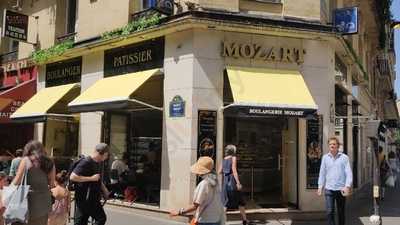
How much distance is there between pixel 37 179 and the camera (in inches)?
272

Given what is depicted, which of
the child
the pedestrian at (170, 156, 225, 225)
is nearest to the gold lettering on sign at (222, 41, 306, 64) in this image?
the child

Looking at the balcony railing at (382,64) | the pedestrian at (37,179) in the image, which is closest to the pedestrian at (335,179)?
the pedestrian at (37,179)

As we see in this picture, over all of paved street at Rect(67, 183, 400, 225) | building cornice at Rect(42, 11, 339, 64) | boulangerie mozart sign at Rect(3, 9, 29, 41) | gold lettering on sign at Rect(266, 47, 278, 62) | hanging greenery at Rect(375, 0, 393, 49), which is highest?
hanging greenery at Rect(375, 0, 393, 49)

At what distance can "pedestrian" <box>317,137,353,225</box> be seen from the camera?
34.1 ft

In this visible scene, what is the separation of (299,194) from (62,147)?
888 centimetres

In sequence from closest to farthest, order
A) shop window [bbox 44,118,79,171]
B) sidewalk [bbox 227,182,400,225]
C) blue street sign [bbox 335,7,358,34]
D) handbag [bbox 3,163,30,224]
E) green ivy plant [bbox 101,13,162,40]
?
handbag [bbox 3,163,30,224] → sidewalk [bbox 227,182,400,225] → green ivy plant [bbox 101,13,162,40] → blue street sign [bbox 335,7,358,34] → shop window [bbox 44,118,79,171]

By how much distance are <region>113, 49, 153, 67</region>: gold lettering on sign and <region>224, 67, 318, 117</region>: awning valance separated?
2419mm

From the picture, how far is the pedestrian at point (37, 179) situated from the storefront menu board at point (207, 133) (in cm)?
621

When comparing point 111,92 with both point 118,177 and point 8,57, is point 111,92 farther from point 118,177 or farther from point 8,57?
point 8,57

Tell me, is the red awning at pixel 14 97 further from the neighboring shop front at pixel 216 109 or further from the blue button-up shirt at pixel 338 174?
the blue button-up shirt at pixel 338 174

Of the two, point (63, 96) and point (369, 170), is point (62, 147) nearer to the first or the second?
point (63, 96)

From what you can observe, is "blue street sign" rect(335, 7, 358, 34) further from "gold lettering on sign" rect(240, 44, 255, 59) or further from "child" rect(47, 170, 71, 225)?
"child" rect(47, 170, 71, 225)

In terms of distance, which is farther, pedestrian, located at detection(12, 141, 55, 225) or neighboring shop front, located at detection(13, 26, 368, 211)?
neighboring shop front, located at detection(13, 26, 368, 211)

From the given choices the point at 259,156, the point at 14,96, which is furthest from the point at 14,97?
the point at 259,156
